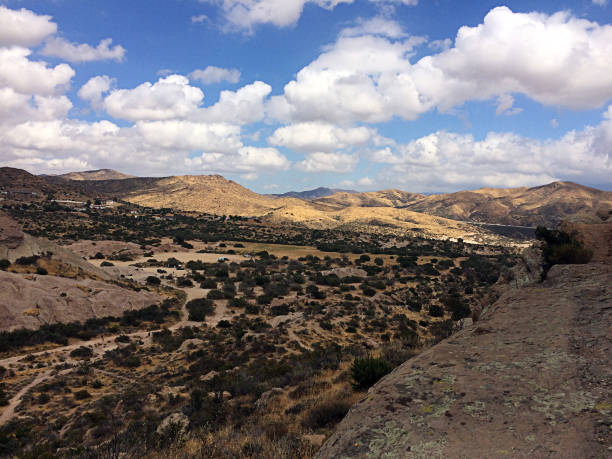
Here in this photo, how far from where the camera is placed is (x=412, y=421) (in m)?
4.57

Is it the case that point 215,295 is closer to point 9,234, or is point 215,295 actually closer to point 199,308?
point 199,308

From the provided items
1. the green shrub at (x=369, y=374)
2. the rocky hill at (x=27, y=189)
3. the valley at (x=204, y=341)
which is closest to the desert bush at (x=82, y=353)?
the valley at (x=204, y=341)

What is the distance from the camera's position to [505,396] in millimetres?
4645

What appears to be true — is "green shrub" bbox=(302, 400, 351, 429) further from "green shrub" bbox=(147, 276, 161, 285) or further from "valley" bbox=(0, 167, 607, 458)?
"green shrub" bbox=(147, 276, 161, 285)

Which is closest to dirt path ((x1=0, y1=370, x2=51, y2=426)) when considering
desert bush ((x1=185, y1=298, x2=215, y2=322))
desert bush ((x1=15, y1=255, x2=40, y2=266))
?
desert bush ((x1=185, y1=298, x2=215, y2=322))

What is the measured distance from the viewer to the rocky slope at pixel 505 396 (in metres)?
3.85

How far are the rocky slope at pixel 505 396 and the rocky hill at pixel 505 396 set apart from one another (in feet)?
0.04

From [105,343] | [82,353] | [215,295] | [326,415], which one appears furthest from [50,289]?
[326,415]

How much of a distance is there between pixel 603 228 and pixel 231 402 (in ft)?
48.5

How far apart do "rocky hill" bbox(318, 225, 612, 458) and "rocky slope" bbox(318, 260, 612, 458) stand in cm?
1

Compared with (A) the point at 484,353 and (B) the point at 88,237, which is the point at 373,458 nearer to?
(A) the point at 484,353

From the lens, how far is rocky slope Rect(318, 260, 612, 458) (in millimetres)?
3846

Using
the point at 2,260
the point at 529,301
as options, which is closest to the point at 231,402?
the point at 529,301

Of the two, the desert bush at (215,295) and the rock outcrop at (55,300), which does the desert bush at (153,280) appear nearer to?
the desert bush at (215,295)
